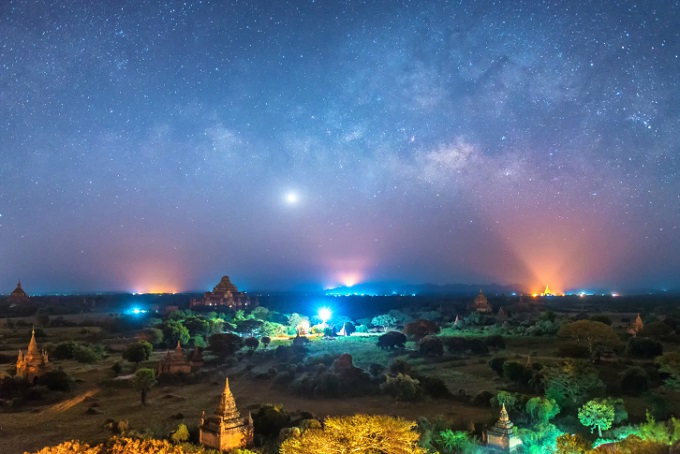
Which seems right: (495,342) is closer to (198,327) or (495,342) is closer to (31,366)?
(198,327)

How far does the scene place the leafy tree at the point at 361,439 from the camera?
14266 mm

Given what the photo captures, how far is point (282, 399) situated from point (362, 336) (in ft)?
124

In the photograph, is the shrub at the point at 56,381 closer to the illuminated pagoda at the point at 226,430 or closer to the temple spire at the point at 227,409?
the illuminated pagoda at the point at 226,430

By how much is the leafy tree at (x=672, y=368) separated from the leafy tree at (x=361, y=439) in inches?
906

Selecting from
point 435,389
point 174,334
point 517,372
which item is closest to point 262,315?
point 174,334

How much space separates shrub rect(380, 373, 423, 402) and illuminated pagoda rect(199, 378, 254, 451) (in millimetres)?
11370

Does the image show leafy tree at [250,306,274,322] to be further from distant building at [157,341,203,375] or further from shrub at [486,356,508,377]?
shrub at [486,356,508,377]

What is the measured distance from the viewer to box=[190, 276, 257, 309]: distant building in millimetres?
111375

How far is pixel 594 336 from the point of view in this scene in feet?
150

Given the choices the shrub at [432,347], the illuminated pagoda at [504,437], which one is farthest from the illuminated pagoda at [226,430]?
the shrub at [432,347]

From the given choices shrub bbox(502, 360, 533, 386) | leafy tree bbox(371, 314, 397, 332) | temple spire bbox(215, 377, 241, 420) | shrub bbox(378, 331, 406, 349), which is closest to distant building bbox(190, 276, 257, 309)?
leafy tree bbox(371, 314, 397, 332)

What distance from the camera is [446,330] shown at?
69250 mm

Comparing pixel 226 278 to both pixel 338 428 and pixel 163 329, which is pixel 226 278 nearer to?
pixel 163 329

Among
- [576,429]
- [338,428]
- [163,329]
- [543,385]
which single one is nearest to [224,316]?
[163,329]
